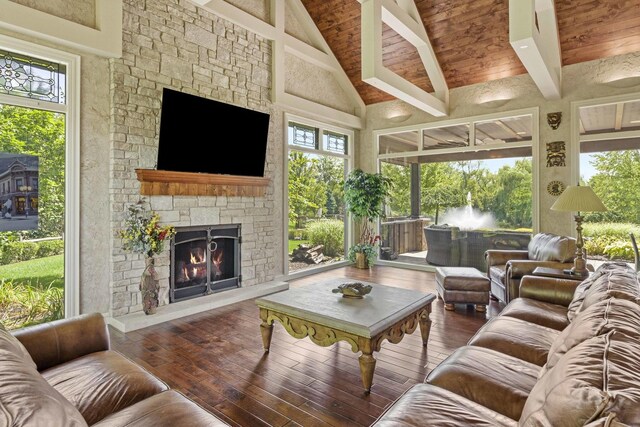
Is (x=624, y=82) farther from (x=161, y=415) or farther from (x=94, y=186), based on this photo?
(x=94, y=186)

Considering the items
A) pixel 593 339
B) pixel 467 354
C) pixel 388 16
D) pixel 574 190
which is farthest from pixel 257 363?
pixel 388 16

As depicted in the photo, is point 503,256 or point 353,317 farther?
point 503,256

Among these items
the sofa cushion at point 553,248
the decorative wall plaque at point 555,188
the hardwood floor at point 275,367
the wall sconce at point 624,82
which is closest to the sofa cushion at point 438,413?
the hardwood floor at point 275,367

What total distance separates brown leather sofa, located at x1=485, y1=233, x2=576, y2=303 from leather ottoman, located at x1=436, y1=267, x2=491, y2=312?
0.25 meters

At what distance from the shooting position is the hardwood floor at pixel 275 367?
2.29 metres

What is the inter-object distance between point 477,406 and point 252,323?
9.22 feet

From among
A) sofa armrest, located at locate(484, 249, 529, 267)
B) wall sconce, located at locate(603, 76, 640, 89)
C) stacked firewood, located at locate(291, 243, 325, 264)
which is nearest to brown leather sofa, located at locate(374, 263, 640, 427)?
sofa armrest, located at locate(484, 249, 529, 267)

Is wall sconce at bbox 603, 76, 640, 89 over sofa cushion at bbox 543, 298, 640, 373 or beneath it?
over

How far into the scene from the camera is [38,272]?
11.7 feet

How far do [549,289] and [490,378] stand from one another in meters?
1.77

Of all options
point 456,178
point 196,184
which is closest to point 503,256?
point 456,178

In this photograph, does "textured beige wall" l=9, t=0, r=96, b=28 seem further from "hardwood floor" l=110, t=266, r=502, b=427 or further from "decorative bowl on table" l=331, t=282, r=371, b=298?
"decorative bowl on table" l=331, t=282, r=371, b=298

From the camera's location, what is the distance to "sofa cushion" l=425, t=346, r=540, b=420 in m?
1.57

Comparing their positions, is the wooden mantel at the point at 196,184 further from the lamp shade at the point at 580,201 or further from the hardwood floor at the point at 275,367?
the lamp shade at the point at 580,201
